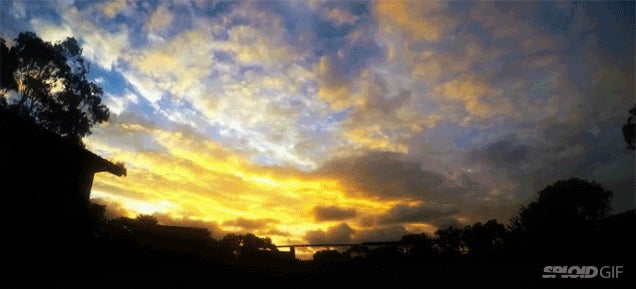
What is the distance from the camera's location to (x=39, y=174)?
11195 mm

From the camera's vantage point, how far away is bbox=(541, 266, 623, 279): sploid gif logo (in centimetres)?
A: 674

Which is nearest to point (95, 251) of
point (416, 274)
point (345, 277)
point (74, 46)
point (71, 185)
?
point (71, 185)

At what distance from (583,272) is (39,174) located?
16417 mm

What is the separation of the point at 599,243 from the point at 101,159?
16.8 metres

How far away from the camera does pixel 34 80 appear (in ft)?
86.5

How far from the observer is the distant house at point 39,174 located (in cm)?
1005

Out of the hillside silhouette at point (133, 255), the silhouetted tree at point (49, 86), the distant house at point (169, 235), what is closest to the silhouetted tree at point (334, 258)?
the hillside silhouette at point (133, 255)

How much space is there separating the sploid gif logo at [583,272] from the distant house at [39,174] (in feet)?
46.2

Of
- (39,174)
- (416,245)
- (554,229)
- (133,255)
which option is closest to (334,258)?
(416,245)

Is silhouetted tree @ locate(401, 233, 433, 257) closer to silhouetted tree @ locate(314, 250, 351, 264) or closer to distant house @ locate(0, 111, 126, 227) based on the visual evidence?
silhouetted tree @ locate(314, 250, 351, 264)

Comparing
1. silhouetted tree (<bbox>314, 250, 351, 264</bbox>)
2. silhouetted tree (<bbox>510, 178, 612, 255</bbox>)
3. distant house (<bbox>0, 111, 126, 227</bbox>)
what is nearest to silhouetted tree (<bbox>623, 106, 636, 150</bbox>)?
silhouetted tree (<bbox>510, 178, 612, 255</bbox>)

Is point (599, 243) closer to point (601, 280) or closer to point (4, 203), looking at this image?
point (601, 280)

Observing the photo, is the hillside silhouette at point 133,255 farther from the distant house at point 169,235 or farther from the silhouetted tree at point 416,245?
the distant house at point 169,235

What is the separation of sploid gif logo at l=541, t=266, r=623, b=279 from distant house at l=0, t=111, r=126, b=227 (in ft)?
46.2
